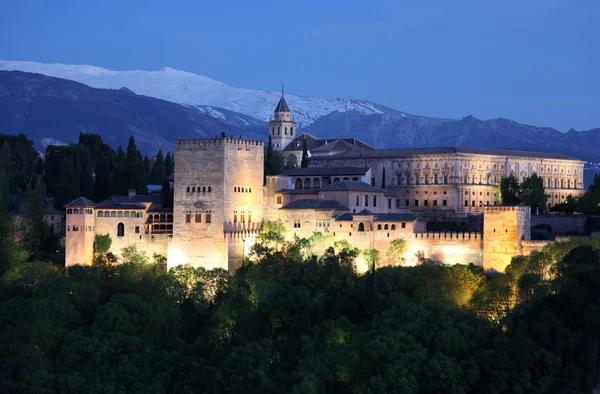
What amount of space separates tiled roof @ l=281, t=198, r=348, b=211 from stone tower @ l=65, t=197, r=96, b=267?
10221 mm

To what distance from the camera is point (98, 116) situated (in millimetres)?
181250

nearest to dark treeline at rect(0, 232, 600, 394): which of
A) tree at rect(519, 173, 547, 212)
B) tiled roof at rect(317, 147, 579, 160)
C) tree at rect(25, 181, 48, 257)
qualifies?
tree at rect(25, 181, 48, 257)

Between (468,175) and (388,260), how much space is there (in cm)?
2308

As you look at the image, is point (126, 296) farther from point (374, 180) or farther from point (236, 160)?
point (374, 180)

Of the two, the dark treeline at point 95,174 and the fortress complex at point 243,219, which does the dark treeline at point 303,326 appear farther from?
the dark treeline at point 95,174

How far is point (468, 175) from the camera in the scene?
7575 cm

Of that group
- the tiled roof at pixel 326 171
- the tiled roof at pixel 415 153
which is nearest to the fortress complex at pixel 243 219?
the tiled roof at pixel 326 171

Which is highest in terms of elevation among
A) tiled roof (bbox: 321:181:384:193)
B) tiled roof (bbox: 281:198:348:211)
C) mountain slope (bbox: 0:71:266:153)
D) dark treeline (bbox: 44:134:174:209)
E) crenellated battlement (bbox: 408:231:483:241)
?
mountain slope (bbox: 0:71:266:153)

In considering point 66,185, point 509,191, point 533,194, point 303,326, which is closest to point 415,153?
point 509,191

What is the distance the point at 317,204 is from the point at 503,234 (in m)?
9.77

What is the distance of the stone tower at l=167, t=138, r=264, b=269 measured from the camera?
178ft

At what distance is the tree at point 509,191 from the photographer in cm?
7006

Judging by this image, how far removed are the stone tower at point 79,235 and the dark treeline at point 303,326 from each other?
4.66 feet

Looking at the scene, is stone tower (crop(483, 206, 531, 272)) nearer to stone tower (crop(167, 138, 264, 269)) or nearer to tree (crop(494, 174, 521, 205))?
stone tower (crop(167, 138, 264, 269))
